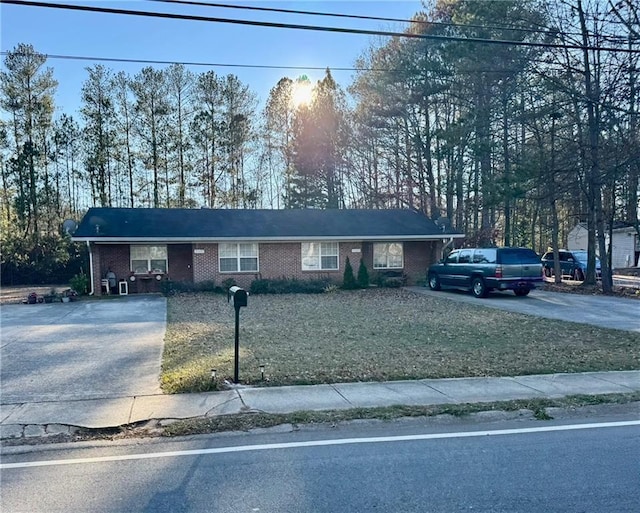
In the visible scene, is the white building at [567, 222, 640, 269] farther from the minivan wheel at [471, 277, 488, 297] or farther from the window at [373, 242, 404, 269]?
the minivan wheel at [471, 277, 488, 297]

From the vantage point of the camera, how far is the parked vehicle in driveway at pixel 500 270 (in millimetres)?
17234

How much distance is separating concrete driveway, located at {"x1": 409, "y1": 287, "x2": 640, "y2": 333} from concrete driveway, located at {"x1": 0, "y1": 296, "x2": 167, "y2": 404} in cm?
1051

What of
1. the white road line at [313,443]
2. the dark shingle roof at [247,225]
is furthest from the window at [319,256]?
the white road line at [313,443]

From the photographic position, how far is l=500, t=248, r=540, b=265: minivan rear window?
17219mm

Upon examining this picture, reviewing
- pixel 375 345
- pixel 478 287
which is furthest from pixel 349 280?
pixel 375 345

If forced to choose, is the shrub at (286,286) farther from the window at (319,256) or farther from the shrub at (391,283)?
the shrub at (391,283)

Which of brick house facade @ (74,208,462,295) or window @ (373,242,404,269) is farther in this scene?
window @ (373,242,404,269)

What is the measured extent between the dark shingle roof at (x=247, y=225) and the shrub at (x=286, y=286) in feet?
6.55

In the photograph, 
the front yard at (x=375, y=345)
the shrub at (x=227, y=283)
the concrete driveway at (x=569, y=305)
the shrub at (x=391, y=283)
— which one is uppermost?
the shrub at (x=227, y=283)

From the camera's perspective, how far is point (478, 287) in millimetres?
18156

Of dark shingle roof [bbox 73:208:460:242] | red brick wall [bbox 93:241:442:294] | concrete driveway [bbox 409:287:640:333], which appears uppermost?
dark shingle roof [bbox 73:208:460:242]

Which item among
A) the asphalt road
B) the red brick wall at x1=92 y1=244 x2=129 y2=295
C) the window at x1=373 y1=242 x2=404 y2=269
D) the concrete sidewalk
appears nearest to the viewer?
the asphalt road

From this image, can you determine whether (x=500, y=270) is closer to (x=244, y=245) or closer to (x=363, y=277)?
(x=363, y=277)

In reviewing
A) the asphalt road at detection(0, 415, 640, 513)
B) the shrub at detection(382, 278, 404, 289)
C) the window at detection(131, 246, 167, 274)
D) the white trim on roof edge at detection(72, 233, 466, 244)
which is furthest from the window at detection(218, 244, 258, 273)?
the asphalt road at detection(0, 415, 640, 513)
